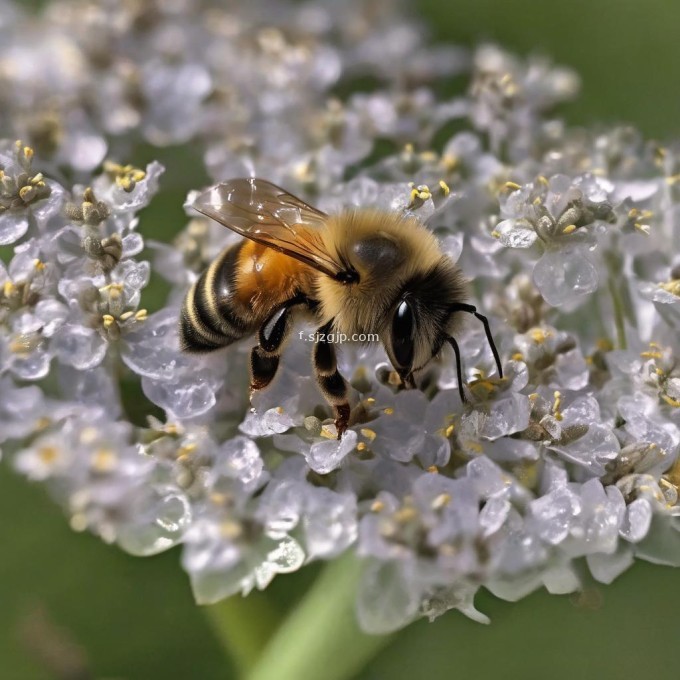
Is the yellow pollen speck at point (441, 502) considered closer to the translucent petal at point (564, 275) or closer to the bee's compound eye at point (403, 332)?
the bee's compound eye at point (403, 332)

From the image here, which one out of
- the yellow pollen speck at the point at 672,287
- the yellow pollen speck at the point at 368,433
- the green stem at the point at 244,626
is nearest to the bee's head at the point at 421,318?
the yellow pollen speck at the point at 368,433

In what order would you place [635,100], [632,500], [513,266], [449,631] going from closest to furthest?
[632,500]
[513,266]
[449,631]
[635,100]

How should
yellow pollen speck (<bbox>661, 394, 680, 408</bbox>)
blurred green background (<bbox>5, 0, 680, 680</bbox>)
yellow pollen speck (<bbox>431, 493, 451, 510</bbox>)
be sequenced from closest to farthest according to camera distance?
1. yellow pollen speck (<bbox>431, 493, 451, 510</bbox>)
2. yellow pollen speck (<bbox>661, 394, 680, 408</bbox>)
3. blurred green background (<bbox>5, 0, 680, 680</bbox>)

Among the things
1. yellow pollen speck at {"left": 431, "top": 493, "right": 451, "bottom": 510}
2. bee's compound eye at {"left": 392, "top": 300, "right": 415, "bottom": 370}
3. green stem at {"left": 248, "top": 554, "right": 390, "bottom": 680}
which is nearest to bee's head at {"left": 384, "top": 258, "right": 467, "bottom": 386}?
bee's compound eye at {"left": 392, "top": 300, "right": 415, "bottom": 370}

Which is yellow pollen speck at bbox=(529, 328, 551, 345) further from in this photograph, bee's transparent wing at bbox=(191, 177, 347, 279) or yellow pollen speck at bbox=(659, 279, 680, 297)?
bee's transparent wing at bbox=(191, 177, 347, 279)

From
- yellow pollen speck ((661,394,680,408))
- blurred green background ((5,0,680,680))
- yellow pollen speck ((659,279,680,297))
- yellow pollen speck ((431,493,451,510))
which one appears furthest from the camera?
blurred green background ((5,0,680,680))

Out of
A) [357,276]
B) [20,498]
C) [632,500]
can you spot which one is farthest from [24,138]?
[632,500]

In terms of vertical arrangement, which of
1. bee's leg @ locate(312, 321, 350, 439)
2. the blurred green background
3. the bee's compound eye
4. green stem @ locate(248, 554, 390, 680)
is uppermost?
the bee's compound eye

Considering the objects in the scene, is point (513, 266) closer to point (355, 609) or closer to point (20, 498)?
point (355, 609)
